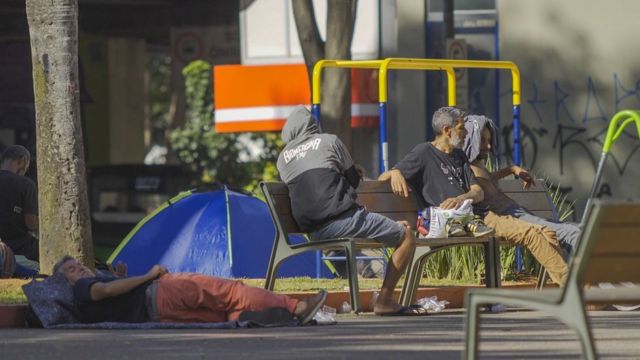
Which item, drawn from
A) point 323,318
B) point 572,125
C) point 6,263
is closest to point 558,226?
point 323,318

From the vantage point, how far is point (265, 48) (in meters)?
21.4

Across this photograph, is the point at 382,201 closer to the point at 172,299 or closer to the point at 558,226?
the point at 558,226

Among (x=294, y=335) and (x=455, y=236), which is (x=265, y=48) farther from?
(x=294, y=335)

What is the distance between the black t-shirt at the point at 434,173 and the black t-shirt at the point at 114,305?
9.10 ft

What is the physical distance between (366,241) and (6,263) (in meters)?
3.16

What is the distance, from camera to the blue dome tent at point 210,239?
14641 millimetres

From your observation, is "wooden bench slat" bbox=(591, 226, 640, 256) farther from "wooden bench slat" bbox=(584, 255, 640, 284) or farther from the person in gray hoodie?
the person in gray hoodie

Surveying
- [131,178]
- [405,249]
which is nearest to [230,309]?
[405,249]

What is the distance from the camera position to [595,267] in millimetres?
6496

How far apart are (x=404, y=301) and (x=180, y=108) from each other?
80.4 ft

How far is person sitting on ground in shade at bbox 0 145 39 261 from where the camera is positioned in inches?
552

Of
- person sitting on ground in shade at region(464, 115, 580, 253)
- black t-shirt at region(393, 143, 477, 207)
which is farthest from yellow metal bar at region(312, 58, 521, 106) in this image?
black t-shirt at region(393, 143, 477, 207)

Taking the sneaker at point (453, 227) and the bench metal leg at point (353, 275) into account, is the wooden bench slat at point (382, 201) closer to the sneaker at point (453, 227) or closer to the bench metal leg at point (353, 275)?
the sneaker at point (453, 227)

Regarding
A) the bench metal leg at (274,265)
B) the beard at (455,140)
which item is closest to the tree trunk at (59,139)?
the bench metal leg at (274,265)
